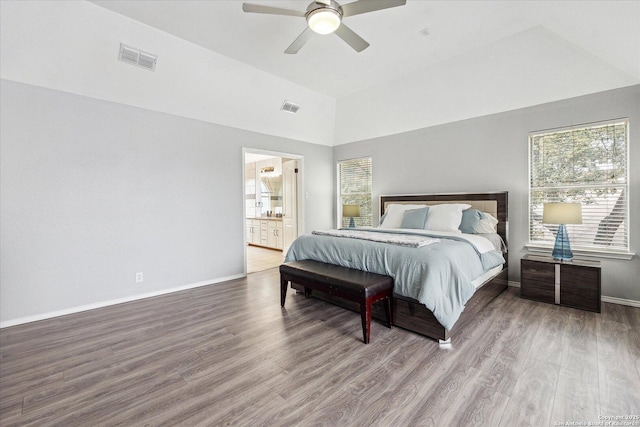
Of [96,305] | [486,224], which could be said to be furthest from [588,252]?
[96,305]

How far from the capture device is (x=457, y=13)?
2.93 m

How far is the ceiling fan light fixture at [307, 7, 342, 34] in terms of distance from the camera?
230 cm

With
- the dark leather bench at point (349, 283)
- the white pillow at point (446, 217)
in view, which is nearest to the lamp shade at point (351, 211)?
the white pillow at point (446, 217)

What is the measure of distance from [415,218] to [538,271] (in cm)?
156

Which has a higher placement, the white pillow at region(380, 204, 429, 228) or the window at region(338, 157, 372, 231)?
the window at region(338, 157, 372, 231)

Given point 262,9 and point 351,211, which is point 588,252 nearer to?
point 351,211

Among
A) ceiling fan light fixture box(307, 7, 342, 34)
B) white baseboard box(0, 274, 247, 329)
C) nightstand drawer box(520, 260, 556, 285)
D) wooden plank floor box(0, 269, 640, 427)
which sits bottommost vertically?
wooden plank floor box(0, 269, 640, 427)

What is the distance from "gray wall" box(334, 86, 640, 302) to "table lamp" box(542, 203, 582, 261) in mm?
493

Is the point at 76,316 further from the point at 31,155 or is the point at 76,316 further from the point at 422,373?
the point at 422,373

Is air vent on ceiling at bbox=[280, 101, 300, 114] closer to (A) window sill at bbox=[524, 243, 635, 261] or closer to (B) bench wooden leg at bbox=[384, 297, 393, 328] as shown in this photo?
(B) bench wooden leg at bbox=[384, 297, 393, 328]

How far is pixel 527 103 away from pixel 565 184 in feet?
3.81

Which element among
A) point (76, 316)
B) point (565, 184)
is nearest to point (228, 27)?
point (76, 316)

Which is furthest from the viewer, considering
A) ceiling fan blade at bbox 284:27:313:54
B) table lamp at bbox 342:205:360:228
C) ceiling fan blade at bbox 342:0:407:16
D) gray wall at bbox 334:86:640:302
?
table lamp at bbox 342:205:360:228

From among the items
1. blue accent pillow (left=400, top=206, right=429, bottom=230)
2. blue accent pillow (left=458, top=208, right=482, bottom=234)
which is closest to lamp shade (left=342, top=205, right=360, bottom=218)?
blue accent pillow (left=400, top=206, right=429, bottom=230)
